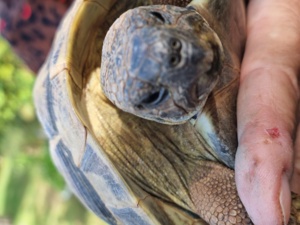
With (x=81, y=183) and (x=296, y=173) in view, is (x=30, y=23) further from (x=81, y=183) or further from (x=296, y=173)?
(x=296, y=173)

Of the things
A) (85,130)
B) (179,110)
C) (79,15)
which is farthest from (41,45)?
(179,110)

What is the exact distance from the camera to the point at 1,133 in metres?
3.38

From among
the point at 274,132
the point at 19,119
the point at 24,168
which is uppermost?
the point at 274,132

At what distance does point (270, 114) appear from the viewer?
828 millimetres

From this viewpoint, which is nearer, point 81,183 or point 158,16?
point 158,16

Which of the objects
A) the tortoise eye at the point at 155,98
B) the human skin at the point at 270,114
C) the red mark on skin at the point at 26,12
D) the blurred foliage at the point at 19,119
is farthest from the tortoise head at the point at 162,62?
the blurred foliage at the point at 19,119

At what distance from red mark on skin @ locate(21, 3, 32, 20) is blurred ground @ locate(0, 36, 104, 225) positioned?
153 cm

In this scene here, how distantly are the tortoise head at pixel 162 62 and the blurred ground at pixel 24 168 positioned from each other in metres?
2.28

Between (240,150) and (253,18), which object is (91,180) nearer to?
(240,150)

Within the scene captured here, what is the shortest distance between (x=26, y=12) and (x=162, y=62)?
37.5 inches

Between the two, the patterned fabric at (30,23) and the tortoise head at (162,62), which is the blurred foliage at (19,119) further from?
the tortoise head at (162,62)

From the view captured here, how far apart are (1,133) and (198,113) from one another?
2.78 meters

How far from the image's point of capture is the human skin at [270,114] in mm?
771

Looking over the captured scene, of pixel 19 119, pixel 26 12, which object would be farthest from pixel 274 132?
pixel 19 119
